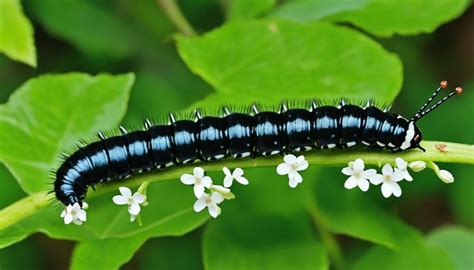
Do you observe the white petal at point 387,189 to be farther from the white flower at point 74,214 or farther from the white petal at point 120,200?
the white flower at point 74,214

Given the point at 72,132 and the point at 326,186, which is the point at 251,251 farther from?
the point at 72,132

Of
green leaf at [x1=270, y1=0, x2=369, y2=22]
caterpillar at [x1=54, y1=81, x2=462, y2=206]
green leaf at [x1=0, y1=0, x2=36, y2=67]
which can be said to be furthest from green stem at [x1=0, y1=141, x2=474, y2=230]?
green leaf at [x1=270, y1=0, x2=369, y2=22]

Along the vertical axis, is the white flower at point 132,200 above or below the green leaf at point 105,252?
above

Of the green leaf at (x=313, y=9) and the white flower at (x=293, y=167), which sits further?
the green leaf at (x=313, y=9)

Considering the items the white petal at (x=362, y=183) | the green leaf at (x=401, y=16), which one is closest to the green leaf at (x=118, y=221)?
the white petal at (x=362, y=183)

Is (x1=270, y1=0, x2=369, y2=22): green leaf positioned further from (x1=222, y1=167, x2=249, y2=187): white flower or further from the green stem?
(x1=222, y1=167, x2=249, y2=187): white flower

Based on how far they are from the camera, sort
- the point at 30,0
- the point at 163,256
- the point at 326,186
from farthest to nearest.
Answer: the point at 30,0, the point at 163,256, the point at 326,186

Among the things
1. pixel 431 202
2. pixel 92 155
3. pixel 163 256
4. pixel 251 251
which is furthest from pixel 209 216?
pixel 431 202
